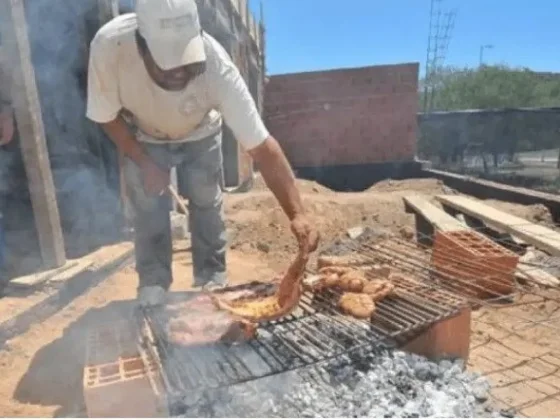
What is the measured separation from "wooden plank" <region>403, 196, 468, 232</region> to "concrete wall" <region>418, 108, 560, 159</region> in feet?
15.3

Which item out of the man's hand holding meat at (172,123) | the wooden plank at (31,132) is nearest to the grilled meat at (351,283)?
the man's hand holding meat at (172,123)

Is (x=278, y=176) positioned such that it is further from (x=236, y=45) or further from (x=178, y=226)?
(x=236, y=45)

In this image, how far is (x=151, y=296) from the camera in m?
3.02

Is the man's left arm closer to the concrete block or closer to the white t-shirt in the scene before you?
the white t-shirt

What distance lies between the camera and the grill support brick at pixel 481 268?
380 cm

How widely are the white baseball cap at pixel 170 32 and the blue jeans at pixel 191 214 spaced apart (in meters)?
0.86

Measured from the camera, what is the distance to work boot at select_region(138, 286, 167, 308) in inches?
112

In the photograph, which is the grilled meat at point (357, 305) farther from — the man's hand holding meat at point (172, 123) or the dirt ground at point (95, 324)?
the dirt ground at point (95, 324)

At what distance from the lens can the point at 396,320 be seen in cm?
268

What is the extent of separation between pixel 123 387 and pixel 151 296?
104 centimetres

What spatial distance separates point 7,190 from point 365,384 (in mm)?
3072

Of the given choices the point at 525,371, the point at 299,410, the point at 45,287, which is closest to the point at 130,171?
the point at 45,287

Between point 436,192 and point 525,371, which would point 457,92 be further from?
point 525,371

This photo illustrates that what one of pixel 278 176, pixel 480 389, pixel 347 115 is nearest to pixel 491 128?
pixel 347 115
